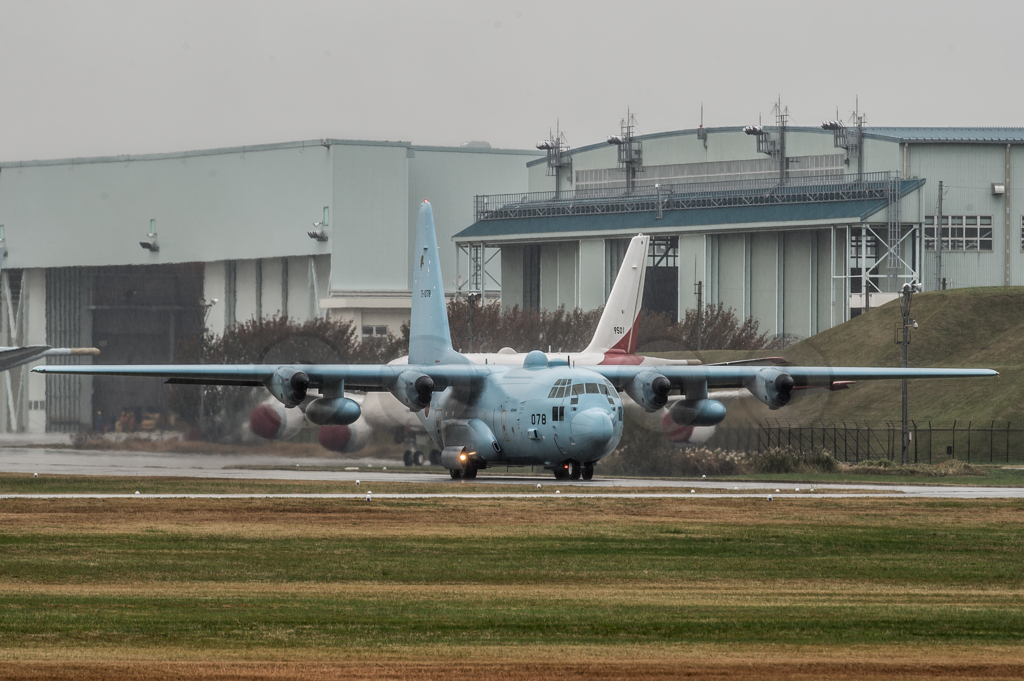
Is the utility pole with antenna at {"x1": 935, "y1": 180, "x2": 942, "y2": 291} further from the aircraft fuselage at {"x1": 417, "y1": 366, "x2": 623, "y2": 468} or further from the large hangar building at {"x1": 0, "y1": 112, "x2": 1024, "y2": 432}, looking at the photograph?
the aircraft fuselage at {"x1": 417, "y1": 366, "x2": 623, "y2": 468}

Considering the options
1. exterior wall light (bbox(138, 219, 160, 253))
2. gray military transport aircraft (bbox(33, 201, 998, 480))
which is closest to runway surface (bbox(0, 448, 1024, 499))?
gray military transport aircraft (bbox(33, 201, 998, 480))

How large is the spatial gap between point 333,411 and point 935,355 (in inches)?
1850

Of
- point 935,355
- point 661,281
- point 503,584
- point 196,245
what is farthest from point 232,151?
point 503,584

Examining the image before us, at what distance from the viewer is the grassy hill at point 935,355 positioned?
69.9m

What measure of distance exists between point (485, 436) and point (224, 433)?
15608mm

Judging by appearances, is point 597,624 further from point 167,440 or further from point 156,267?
point 156,267

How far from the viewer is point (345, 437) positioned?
58.5 m

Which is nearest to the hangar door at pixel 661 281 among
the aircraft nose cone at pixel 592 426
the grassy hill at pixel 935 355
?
the grassy hill at pixel 935 355

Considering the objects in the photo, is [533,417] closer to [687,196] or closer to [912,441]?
[912,441]

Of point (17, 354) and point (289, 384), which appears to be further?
point (17, 354)

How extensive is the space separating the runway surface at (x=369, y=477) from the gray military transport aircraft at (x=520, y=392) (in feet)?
3.75

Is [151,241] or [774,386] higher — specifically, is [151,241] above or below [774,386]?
above

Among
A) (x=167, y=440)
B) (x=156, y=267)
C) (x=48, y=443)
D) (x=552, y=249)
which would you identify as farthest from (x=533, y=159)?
(x=167, y=440)

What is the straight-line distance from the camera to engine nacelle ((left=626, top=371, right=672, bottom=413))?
45.5m
